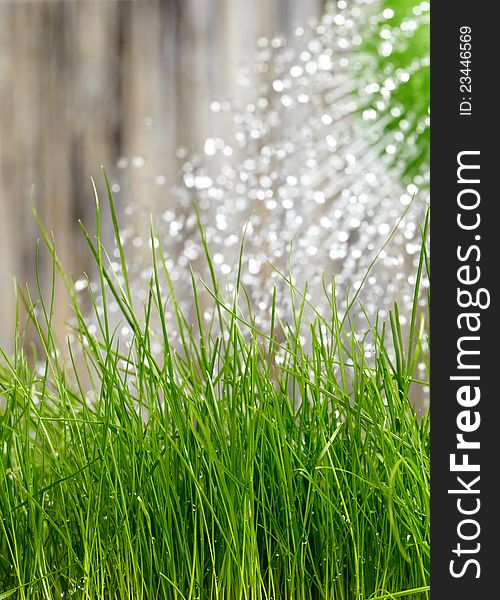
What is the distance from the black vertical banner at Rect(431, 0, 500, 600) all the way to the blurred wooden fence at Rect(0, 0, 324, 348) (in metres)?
0.82

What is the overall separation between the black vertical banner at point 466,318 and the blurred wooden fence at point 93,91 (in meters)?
0.82

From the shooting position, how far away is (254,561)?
12.2 inches

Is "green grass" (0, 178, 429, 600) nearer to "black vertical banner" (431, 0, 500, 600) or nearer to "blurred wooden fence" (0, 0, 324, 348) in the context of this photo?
"black vertical banner" (431, 0, 500, 600)

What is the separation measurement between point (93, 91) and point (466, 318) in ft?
3.11

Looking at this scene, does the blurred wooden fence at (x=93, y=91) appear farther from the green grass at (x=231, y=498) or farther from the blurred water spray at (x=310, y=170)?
the green grass at (x=231, y=498)

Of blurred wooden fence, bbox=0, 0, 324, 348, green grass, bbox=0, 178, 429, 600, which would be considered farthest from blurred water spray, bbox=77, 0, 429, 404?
green grass, bbox=0, 178, 429, 600

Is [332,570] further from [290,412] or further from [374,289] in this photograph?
[374,289]

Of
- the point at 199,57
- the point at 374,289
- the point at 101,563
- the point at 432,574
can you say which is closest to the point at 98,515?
the point at 101,563

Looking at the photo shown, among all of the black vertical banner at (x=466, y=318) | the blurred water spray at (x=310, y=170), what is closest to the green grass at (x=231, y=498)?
the black vertical banner at (x=466, y=318)

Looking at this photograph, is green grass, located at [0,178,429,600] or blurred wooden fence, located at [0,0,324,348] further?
blurred wooden fence, located at [0,0,324,348]

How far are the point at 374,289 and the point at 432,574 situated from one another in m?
0.78

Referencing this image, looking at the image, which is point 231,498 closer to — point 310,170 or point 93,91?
point 310,170

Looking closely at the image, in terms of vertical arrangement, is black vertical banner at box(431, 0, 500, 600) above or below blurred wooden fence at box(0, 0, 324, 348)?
below

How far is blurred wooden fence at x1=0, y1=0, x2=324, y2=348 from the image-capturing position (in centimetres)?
109
